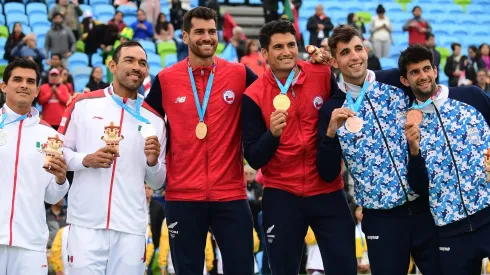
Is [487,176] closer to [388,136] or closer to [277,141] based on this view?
[388,136]

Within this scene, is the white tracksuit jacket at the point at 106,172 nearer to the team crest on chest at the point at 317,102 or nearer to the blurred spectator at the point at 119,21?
the team crest on chest at the point at 317,102

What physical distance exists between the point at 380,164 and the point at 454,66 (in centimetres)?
1232

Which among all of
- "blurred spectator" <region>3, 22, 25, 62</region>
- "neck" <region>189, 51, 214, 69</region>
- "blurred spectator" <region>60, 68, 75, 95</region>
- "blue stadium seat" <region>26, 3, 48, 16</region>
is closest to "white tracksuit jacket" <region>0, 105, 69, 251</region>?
"neck" <region>189, 51, 214, 69</region>

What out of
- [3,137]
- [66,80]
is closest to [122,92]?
[3,137]

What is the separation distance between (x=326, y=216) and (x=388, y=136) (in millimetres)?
718

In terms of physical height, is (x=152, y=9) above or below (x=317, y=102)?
above

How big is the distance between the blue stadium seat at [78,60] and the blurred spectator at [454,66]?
7043mm

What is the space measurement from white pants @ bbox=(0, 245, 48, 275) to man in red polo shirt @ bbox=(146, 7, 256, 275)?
1.01m

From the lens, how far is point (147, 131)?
6.11m

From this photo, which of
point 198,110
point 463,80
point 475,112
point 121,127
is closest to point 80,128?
point 121,127

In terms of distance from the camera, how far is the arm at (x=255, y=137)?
611cm

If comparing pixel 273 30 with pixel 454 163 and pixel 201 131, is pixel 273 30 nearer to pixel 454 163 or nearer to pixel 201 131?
pixel 201 131

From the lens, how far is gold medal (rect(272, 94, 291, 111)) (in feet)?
19.8

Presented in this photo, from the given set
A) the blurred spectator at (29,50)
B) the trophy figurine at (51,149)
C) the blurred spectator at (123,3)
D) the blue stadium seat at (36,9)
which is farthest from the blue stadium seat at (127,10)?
the trophy figurine at (51,149)
